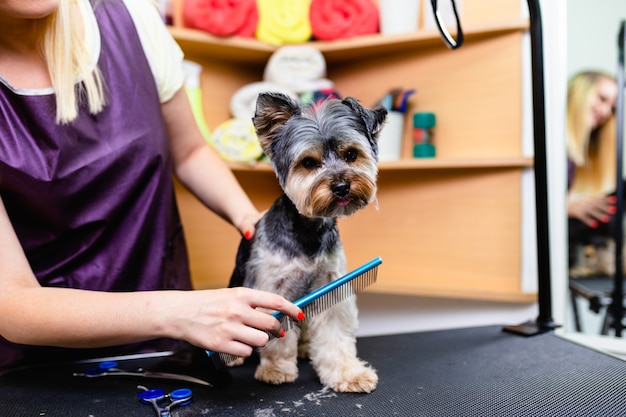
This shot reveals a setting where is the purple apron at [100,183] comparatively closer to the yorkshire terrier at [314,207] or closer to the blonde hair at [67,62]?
the blonde hair at [67,62]

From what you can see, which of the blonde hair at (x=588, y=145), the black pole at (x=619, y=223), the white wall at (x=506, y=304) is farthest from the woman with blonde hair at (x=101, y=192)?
the black pole at (x=619, y=223)

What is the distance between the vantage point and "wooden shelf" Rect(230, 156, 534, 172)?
1.66m

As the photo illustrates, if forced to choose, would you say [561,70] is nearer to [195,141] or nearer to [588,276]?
[588,276]

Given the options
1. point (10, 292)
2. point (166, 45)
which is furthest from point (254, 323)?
point (166, 45)

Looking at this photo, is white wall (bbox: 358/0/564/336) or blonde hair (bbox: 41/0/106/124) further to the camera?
white wall (bbox: 358/0/564/336)

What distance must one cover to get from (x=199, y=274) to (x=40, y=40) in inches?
43.9

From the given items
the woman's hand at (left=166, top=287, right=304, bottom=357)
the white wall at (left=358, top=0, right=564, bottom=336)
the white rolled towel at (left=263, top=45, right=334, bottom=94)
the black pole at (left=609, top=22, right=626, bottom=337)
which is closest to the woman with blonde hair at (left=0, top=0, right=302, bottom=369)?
the woman's hand at (left=166, top=287, right=304, bottom=357)

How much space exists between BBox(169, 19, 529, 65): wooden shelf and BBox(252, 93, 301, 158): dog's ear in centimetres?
84

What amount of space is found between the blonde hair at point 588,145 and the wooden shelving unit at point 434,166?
0.25 m

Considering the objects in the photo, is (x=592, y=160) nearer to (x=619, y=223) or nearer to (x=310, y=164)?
(x=619, y=223)

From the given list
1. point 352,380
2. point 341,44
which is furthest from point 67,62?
point 341,44

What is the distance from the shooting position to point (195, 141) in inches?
51.4

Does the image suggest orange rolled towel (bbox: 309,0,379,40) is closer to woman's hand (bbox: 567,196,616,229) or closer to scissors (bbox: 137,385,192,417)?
woman's hand (bbox: 567,196,616,229)

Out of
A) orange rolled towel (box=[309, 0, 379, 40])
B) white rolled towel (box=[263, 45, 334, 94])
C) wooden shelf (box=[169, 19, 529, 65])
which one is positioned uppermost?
orange rolled towel (box=[309, 0, 379, 40])
